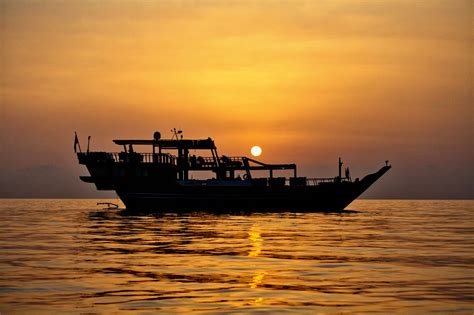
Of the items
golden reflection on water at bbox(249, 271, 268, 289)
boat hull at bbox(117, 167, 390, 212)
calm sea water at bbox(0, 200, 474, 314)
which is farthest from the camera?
boat hull at bbox(117, 167, 390, 212)

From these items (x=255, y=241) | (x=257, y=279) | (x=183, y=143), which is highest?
(x=183, y=143)

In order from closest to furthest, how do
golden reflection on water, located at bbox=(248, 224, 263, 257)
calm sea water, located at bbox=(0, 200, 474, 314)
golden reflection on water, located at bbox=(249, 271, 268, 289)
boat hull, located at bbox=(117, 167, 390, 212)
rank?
calm sea water, located at bbox=(0, 200, 474, 314), golden reflection on water, located at bbox=(249, 271, 268, 289), golden reflection on water, located at bbox=(248, 224, 263, 257), boat hull, located at bbox=(117, 167, 390, 212)

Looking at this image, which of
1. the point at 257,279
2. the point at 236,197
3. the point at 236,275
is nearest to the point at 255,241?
the point at 236,275

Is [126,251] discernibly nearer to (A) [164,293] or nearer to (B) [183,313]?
(A) [164,293]

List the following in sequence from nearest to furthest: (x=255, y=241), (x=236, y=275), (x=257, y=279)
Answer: (x=257, y=279), (x=236, y=275), (x=255, y=241)

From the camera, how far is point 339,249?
120 ft

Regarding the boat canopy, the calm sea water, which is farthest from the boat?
the calm sea water

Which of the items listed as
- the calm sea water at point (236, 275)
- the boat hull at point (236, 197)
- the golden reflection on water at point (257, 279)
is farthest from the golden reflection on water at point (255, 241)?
the boat hull at point (236, 197)

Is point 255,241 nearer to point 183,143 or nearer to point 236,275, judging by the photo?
point 236,275

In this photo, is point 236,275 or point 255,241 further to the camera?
point 255,241

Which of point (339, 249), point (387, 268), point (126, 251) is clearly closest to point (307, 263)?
point (387, 268)

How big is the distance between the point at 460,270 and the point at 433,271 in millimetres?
1174

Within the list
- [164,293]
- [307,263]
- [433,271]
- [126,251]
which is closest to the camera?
[164,293]

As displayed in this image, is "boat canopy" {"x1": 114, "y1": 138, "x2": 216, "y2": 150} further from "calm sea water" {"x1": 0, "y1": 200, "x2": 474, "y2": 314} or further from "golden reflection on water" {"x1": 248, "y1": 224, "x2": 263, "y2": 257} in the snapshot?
"calm sea water" {"x1": 0, "y1": 200, "x2": 474, "y2": 314}
